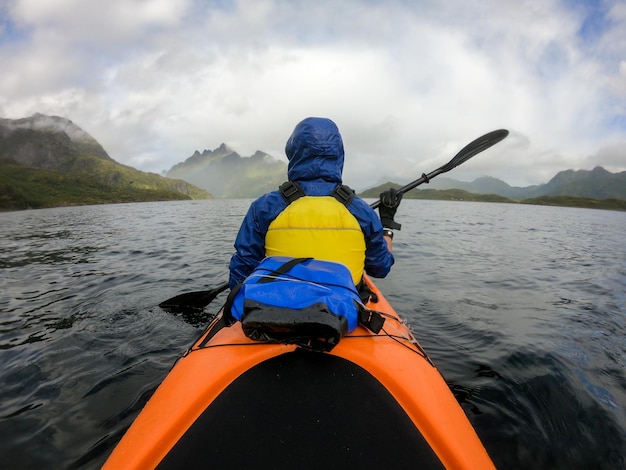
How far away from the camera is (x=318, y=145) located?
379cm

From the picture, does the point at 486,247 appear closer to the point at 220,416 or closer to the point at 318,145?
the point at 318,145

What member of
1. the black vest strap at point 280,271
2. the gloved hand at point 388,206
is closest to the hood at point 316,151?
the black vest strap at point 280,271

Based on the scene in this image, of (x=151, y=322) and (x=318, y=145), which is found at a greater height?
(x=318, y=145)

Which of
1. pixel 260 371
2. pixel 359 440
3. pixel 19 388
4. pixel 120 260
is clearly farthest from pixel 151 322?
pixel 120 260

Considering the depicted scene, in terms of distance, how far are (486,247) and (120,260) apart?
790 inches

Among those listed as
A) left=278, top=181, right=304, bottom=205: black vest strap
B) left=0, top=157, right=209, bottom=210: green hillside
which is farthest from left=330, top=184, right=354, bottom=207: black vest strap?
left=0, top=157, right=209, bottom=210: green hillside

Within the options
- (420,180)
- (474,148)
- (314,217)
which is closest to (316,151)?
(314,217)

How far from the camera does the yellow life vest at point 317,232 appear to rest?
3.23m

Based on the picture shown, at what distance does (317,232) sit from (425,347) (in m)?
4.52

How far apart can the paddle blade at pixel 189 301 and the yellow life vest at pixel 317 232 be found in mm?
5410

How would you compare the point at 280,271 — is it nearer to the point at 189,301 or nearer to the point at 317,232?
the point at 317,232

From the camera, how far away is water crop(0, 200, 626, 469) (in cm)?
401

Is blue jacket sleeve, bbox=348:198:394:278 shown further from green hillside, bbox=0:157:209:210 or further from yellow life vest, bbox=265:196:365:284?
green hillside, bbox=0:157:209:210

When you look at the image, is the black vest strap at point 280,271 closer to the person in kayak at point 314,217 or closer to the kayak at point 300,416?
the person in kayak at point 314,217
